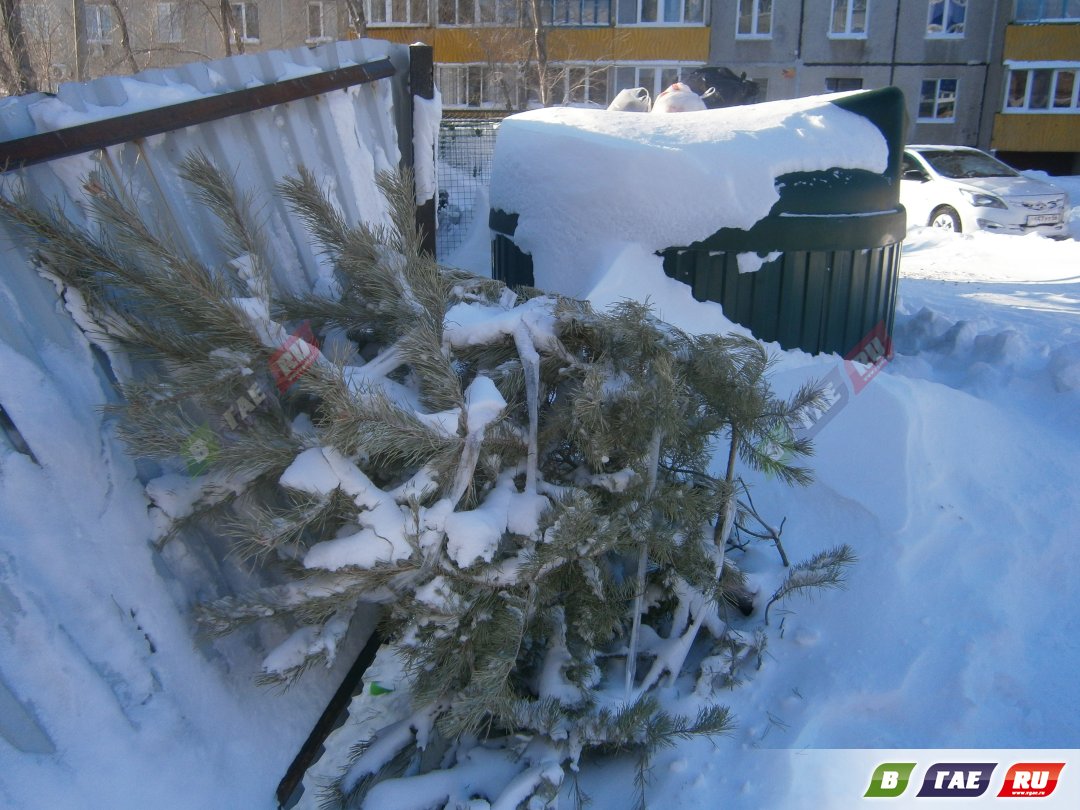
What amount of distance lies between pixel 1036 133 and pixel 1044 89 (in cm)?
123

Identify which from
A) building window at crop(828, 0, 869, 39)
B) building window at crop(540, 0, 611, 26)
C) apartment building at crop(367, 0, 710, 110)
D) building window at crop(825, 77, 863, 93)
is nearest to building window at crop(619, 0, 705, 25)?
apartment building at crop(367, 0, 710, 110)

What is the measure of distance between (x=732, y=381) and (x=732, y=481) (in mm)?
356

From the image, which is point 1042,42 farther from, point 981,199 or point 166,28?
point 166,28

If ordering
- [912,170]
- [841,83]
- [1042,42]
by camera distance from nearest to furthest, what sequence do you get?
[912,170] → [1042,42] → [841,83]

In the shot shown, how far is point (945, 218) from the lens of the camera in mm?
12461

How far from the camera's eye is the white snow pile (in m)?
3.85

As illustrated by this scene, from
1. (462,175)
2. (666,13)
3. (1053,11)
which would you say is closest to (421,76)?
(462,175)

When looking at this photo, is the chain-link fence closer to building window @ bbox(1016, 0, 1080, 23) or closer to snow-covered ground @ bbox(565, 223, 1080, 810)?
snow-covered ground @ bbox(565, 223, 1080, 810)

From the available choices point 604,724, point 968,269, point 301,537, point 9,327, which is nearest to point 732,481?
point 604,724

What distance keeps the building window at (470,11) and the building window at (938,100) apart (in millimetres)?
12109

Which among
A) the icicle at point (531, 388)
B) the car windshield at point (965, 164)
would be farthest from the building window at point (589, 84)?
the icicle at point (531, 388)

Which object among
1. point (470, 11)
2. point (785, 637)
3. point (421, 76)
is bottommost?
point (785, 637)

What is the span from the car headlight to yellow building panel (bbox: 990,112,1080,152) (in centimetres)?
1448

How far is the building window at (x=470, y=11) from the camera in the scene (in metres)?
24.3
